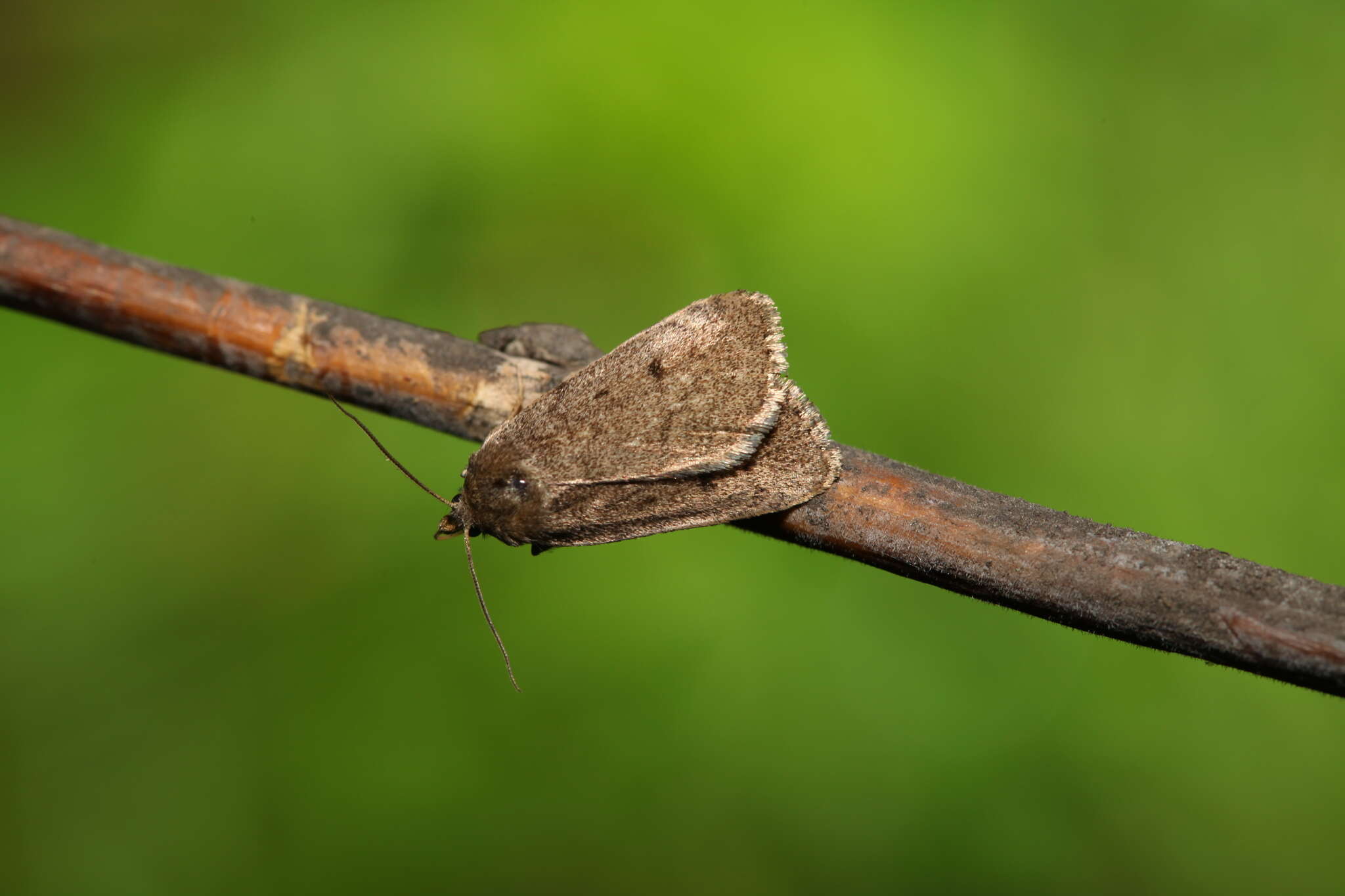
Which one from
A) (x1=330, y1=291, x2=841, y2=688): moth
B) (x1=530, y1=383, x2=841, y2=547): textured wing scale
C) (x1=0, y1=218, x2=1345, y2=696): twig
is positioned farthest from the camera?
(x1=330, y1=291, x2=841, y2=688): moth

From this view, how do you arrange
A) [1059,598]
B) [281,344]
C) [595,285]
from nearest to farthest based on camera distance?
[1059,598]
[281,344]
[595,285]

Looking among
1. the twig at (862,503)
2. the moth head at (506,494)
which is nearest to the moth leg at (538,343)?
the twig at (862,503)

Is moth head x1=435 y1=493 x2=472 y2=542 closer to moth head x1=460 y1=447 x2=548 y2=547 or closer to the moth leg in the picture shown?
moth head x1=460 y1=447 x2=548 y2=547

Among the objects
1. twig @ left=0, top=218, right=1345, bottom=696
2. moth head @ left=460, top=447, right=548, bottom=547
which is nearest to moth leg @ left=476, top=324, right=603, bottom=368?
twig @ left=0, top=218, right=1345, bottom=696

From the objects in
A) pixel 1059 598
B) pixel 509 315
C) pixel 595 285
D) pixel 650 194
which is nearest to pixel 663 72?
pixel 650 194

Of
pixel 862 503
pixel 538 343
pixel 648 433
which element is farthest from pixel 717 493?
pixel 538 343

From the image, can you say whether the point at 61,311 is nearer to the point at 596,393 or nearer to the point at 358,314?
the point at 358,314

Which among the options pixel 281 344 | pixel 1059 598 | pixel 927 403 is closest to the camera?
pixel 1059 598

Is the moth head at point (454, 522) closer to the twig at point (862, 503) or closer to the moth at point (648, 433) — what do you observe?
the moth at point (648, 433)
